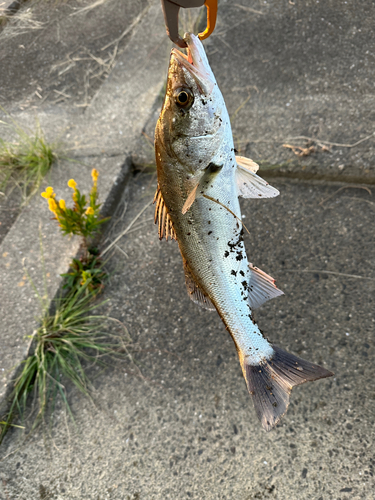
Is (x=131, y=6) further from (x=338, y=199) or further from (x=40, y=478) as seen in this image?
(x=40, y=478)

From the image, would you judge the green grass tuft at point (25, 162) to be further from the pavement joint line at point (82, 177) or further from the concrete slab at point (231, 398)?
the concrete slab at point (231, 398)

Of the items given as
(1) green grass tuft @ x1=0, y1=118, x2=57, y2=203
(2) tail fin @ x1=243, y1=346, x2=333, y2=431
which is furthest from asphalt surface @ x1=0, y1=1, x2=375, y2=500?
(2) tail fin @ x1=243, y1=346, x2=333, y2=431

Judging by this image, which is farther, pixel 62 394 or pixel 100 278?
pixel 100 278

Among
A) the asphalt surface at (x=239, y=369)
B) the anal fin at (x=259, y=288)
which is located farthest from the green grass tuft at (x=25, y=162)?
the anal fin at (x=259, y=288)

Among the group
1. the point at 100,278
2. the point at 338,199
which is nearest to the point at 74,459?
the point at 100,278

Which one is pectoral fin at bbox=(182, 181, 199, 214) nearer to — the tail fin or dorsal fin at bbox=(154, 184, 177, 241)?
dorsal fin at bbox=(154, 184, 177, 241)

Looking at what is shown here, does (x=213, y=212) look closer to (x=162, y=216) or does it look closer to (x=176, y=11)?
(x=162, y=216)
